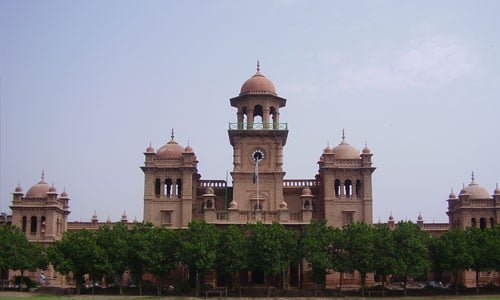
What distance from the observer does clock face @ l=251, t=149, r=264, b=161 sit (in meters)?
70.1

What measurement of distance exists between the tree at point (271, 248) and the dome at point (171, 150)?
576 inches

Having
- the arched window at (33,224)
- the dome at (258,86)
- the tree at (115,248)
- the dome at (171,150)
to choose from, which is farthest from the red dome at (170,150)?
the arched window at (33,224)

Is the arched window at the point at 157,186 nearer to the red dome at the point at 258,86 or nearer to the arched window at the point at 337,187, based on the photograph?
the red dome at the point at 258,86

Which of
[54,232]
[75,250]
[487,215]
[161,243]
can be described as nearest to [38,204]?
[54,232]

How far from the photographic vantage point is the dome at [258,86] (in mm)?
70750

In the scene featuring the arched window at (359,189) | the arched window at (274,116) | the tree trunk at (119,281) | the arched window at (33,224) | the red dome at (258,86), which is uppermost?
the red dome at (258,86)

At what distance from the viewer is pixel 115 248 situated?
2336 inches

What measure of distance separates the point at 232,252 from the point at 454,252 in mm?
19376

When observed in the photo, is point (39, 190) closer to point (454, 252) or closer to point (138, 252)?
point (138, 252)

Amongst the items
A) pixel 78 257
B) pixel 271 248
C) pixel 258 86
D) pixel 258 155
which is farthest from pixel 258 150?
pixel 78 257

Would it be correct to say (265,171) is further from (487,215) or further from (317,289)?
(487,215)

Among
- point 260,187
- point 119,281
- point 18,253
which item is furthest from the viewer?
point 260,187

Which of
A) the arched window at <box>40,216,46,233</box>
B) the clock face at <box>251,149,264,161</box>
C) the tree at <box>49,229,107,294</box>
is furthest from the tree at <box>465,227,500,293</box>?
the arched window at <box>40,216,46,233</box>

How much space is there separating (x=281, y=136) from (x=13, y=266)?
2856 cm
